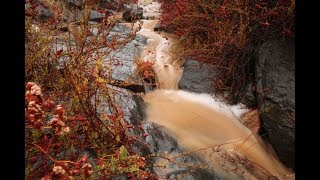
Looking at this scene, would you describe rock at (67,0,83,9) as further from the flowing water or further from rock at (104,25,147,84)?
the flowing water

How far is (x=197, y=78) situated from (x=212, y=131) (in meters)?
1.19

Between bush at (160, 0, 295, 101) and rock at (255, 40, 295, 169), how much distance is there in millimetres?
219

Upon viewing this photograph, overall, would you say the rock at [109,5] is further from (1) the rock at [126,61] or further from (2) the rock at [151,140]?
(2) the rock at [151,140]

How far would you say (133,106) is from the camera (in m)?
3.84

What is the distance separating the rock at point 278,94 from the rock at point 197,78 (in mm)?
773

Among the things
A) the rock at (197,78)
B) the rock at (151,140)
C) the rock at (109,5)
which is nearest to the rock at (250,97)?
the rock at (197,78)

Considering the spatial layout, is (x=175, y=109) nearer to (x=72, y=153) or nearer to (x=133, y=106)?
(x=133, y=106)

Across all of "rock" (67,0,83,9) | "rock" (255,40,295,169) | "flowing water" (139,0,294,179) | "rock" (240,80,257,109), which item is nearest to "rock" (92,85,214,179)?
"flowing water" (139,0,294,179)

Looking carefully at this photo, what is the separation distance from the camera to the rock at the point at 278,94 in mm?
3570

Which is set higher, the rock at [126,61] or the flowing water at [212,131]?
the rock at [126,61]

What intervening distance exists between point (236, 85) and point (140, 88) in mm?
1383
